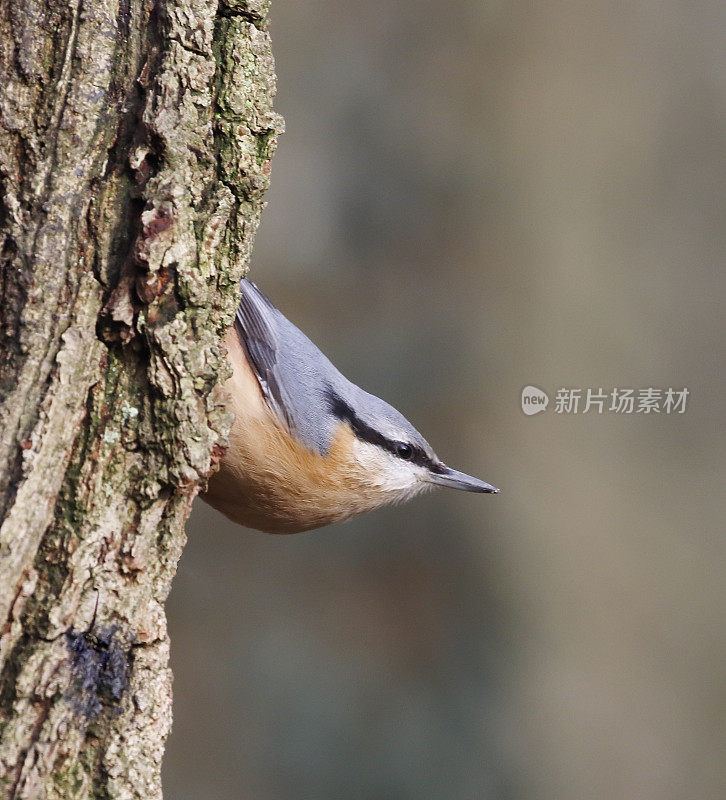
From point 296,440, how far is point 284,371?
0.16 meters

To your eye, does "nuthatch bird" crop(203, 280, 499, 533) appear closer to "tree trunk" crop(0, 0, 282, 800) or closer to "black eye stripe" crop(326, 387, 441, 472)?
"black eye stripe" crop(326, 387, 441, 472)

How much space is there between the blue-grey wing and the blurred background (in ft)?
6.97

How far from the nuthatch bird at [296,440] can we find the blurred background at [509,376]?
2.00 metres

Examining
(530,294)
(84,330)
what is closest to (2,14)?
(84,330)

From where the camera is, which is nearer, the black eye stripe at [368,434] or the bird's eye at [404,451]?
the black eye stripe at [368,434]

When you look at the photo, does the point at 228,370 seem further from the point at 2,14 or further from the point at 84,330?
the point at 2,14

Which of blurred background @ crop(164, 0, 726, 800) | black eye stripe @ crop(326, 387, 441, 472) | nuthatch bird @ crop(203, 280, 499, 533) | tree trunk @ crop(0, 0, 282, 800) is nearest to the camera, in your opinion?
tree trunk @ crop(0, 0, 282, 800)

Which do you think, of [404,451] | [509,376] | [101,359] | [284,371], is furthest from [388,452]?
[509,376]

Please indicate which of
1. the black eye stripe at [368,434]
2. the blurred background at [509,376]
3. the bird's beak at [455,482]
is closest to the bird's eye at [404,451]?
the black eye stripe at [368,434]

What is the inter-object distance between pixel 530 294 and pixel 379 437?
2353mm

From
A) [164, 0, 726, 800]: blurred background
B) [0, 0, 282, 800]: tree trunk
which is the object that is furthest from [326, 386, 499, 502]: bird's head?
[164, 0, 726, 800]: blurred background

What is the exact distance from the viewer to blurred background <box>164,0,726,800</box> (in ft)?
13.9

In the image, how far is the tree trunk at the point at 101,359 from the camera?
1.19 metres

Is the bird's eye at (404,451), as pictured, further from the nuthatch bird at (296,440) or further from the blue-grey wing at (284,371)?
the blue-grey wing at (284,371)
